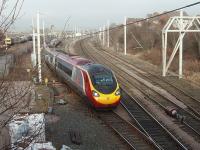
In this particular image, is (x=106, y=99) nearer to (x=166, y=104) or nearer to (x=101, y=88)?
(x=101, y=88)

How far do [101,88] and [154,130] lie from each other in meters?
4.11

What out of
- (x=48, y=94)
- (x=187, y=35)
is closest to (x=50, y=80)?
(x=48, y=94)

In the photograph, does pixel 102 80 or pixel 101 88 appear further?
pixel 102 80

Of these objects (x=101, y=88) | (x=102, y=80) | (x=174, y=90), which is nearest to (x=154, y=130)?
(x=101, y=88)

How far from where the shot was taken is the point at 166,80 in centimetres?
2972

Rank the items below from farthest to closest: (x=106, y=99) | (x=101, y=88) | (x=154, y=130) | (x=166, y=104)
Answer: (x=166, y=104), (x=101, y=88), (x=106, y=99), (x=154, y=130)

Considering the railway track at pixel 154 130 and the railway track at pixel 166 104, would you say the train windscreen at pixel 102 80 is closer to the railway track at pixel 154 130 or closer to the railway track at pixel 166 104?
the railway track at pixel 154 130

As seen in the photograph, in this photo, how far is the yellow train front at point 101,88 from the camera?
19.5 meters

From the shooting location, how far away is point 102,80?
20375 millimetres

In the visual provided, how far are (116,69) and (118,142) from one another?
21586 mm

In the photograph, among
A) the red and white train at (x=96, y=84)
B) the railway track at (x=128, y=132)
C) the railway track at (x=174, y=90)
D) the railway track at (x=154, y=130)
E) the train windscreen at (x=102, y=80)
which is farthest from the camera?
the railway track at (x=174, y=90)

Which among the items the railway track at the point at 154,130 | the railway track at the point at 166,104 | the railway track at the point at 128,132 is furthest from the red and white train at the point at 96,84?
the railway track at the point at 166,104

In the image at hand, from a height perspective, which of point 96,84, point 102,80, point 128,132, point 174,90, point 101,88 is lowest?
point 128,132

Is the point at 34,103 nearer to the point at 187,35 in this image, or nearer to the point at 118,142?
the point at 118,142
